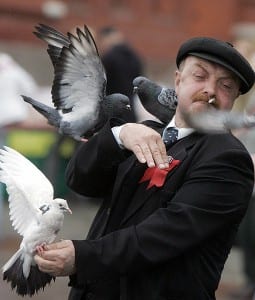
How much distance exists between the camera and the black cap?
9.50 ft

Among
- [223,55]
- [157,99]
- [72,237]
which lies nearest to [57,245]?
[223,55]

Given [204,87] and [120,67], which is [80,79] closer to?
[204,87]

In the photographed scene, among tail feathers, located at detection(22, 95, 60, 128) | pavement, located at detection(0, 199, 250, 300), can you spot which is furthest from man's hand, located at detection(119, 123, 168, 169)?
pavement, located at detection(0, 199, 250, 300)

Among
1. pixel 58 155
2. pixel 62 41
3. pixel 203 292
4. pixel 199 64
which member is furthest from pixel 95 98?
pixel 58 155

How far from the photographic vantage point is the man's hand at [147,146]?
9.12ft

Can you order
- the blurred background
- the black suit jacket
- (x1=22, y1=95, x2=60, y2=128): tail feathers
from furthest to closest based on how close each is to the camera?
the blurred background
(x1=22, y1=95, x2=60, y2=128): tail feathers
the black suit jacket

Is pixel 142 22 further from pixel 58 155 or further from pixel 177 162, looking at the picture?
pixel 177 162

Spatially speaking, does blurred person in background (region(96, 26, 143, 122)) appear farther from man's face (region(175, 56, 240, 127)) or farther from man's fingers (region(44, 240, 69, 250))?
man's fingers (region(44, 240, 69, 250))

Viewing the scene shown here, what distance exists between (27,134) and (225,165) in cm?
775

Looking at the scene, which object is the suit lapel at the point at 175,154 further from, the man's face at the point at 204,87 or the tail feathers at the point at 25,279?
the tail feathers at the point at 25,279

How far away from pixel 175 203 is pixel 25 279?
2.00ft

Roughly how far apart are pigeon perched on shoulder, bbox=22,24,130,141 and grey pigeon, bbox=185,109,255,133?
756mm

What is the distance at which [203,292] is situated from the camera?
113 inches

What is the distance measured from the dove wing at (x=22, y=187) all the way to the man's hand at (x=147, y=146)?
1.16 feet
